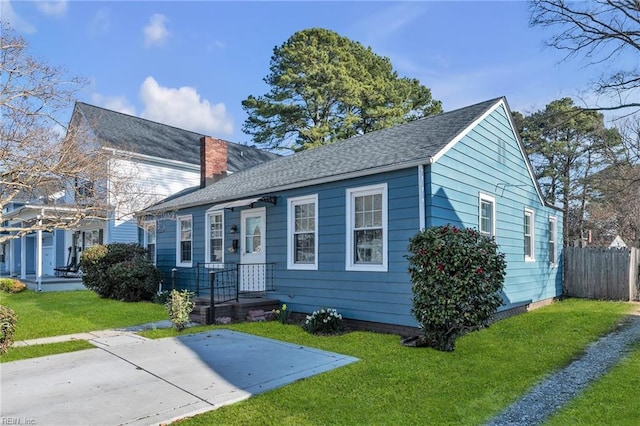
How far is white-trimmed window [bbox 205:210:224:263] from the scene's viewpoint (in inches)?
469

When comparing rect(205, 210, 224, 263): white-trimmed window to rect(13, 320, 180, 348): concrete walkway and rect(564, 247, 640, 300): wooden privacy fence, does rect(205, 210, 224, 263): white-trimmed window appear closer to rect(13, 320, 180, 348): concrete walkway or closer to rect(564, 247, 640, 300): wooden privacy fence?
rect(13, 320, 180, 348): concrete walkway

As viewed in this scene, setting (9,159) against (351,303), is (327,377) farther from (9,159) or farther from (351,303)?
(9,159)

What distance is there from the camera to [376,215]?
8.18 m

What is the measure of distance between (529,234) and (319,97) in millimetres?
17471

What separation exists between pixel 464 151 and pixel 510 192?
2.93 meters

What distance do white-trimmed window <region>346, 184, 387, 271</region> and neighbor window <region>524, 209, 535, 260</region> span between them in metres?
5.45

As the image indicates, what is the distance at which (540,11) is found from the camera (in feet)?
36.9

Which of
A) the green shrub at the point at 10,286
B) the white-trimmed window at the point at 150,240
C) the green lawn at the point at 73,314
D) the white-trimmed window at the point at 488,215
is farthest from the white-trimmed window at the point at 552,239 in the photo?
the green shrub at the point at 10,286

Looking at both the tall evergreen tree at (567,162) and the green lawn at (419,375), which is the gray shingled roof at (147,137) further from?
the tall evergreen tree at (567,162)

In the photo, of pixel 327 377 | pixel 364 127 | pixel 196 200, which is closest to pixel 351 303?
pixel 327 377

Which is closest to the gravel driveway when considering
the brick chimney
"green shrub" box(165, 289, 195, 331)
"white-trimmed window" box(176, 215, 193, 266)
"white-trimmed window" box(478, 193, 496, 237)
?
"white-trimmed window" box(478, 193, 496, 237)

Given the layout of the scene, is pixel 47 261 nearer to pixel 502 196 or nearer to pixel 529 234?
pixel 502 196

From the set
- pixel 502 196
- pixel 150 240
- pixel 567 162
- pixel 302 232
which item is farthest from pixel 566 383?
pixel 567 162

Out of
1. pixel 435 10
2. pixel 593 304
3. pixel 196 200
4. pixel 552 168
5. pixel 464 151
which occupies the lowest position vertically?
pixel 593 304
